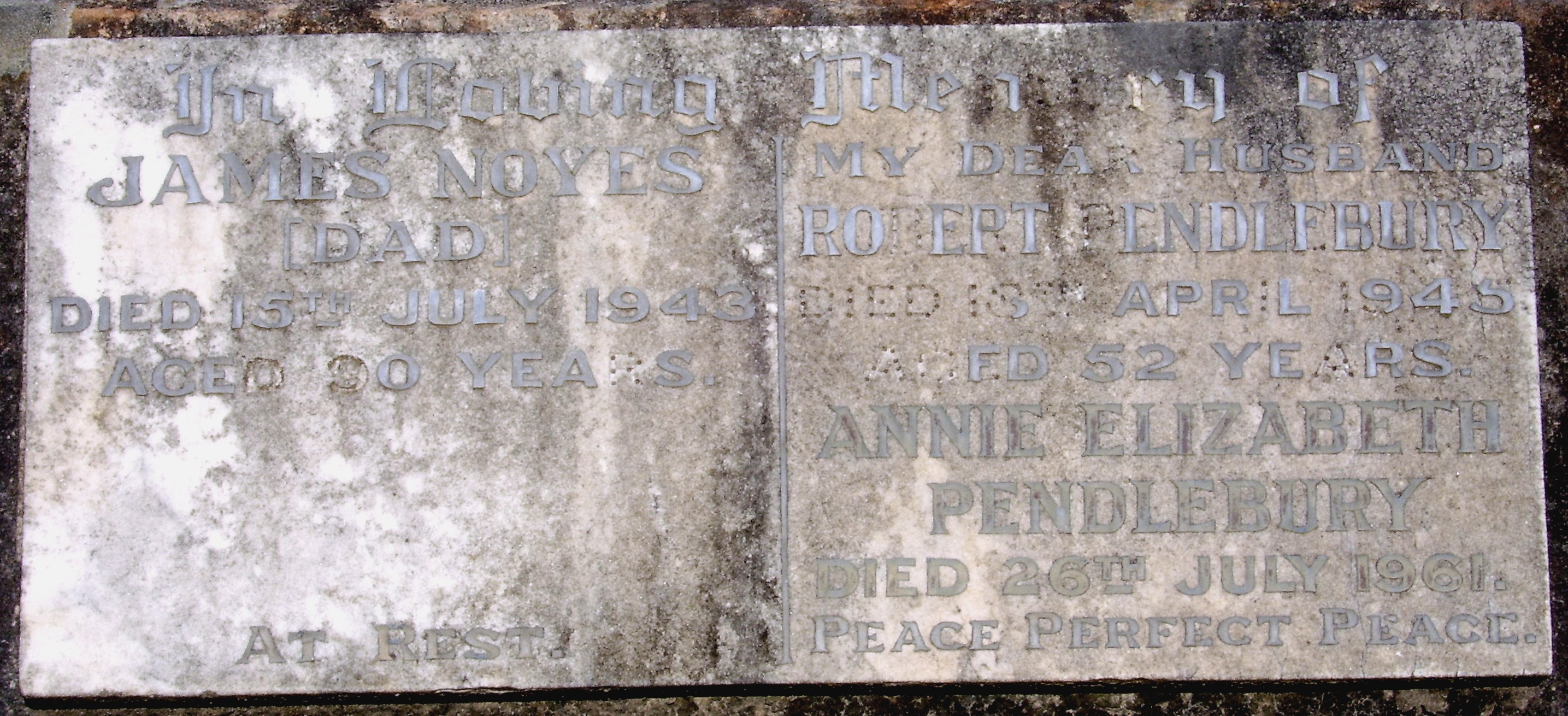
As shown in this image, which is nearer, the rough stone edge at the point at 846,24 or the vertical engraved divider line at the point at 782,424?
the vertical engraved divider line at the point at 782,424

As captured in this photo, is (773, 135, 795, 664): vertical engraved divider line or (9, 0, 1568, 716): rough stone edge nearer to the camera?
(773, 135, 795, 664): vertical engraved divider line

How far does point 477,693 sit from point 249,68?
184 centimetres

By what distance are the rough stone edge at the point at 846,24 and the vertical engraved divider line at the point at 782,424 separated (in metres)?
0.31

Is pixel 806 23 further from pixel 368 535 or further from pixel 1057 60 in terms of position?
pixel 368 535

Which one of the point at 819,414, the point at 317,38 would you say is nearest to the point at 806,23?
the point at 819,414

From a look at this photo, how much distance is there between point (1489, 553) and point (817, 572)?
1.79m

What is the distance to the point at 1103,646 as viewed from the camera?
10.5 feet

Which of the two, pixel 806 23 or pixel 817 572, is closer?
pixel 817 572

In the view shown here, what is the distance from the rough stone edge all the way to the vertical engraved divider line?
1.03 feet

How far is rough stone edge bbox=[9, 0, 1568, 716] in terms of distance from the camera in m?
3.35

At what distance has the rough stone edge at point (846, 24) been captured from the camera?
3.35 meters

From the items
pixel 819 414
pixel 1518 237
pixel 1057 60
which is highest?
pixel 1057 60

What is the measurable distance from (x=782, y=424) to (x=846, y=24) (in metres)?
1.17

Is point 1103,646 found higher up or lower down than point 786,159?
lower down
